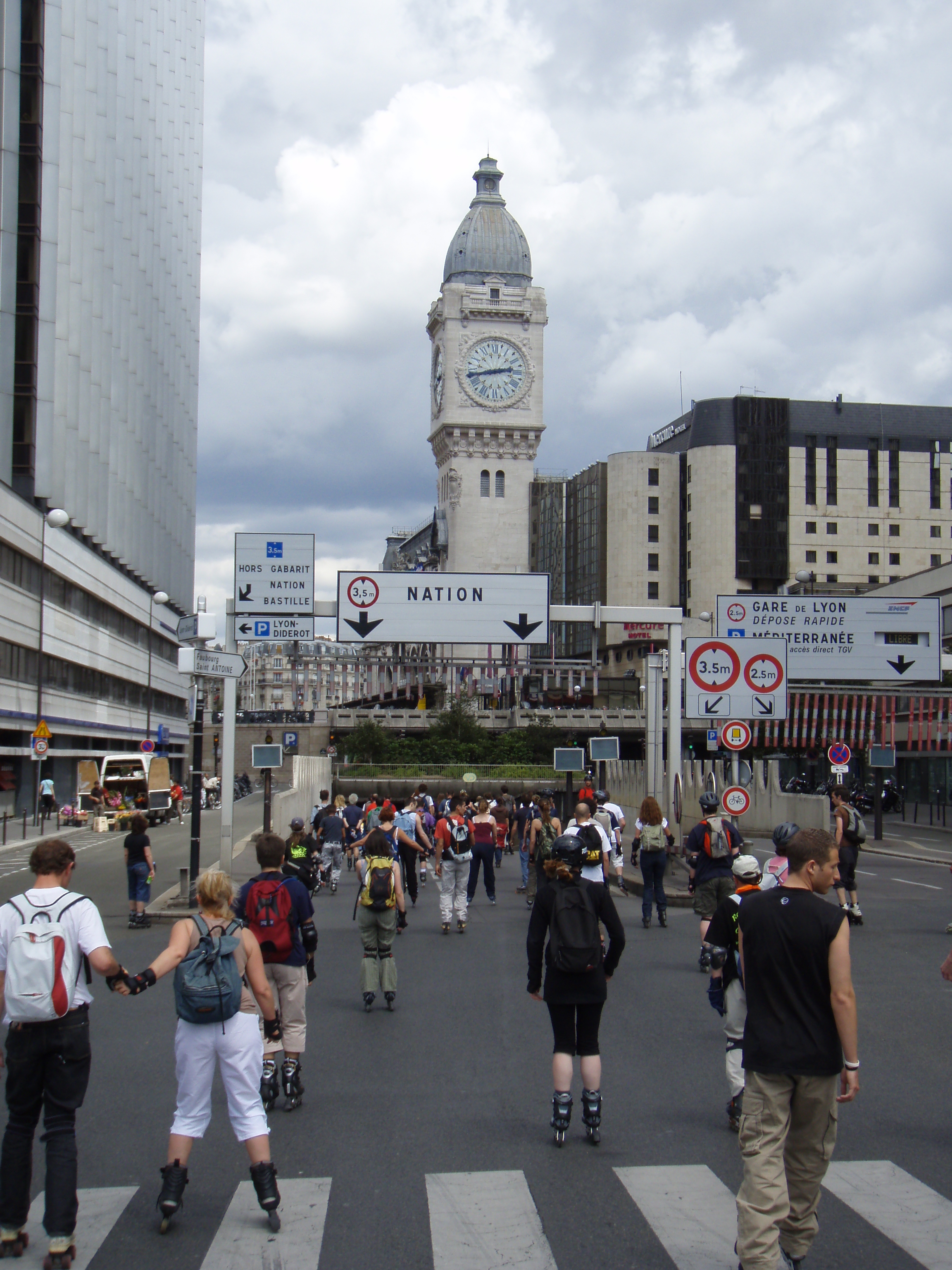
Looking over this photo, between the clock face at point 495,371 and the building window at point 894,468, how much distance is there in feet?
119

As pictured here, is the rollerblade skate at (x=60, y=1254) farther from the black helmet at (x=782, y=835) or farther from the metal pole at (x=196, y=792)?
the metal pole at (x=196, y=792)

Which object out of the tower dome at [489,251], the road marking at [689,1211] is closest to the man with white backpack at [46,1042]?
the road marking at [689,1211]

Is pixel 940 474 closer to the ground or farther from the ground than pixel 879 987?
farther from the ground

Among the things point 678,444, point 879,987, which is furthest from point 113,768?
point 678,444

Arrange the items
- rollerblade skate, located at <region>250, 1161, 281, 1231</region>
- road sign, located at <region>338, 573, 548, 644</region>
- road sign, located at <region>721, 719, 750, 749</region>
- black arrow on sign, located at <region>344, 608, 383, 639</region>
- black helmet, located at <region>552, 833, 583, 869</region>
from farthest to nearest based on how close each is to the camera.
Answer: road sign, located at <region>338, 573, 548, 644</region> < black arrow on sign, located at <region>344, 608, 383, 639</region> < road sign, located at <region>721, 719, 750, 749</region> < black helmet, located at <region>552, 833, 583, 869</region> < rollerblade skate, located at <region>250, 1161, 281, 1231</region>

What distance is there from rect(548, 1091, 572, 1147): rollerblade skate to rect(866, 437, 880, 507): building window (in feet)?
353

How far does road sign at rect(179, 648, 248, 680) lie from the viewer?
17875mm

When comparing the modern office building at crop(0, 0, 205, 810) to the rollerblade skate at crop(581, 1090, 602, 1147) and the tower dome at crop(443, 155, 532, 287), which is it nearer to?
the rollerblade skate at crop(581, 1090, 602, 1147)

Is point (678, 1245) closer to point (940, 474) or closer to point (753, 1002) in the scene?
point (753, 1002)

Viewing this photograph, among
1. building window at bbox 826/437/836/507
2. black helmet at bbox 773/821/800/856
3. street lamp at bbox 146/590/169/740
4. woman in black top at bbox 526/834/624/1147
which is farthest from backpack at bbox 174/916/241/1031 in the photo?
building window at bbox 826/437/836/507

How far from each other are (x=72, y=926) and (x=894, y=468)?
11151 centimetres

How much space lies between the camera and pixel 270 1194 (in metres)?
5.76

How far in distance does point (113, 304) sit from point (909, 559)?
75429mm

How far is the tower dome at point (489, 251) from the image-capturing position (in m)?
128
